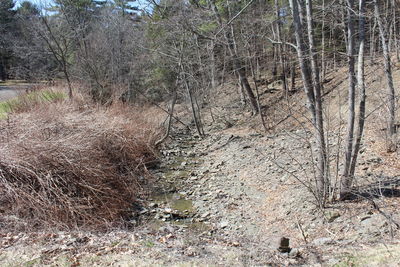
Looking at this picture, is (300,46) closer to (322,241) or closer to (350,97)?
(350,97)

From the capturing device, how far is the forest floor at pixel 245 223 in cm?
362

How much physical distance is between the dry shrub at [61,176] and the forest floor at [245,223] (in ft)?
1.82

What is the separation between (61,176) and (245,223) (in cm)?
327

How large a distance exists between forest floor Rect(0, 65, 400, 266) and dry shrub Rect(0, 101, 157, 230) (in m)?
0.56

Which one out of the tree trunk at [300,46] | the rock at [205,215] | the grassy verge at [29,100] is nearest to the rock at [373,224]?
the tree trunk at [300,46]

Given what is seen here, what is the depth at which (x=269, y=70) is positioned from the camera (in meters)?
17.0

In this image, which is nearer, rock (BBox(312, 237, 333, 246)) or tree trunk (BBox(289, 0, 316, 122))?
rock (BBox(312, 237, 333, 246))

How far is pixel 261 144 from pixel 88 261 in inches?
277

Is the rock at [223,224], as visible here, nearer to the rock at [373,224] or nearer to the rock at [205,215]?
the rock at [205,215]

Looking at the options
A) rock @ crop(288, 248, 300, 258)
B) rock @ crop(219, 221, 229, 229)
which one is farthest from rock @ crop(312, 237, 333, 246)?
rock @ crop(219, 221, 229, 229)

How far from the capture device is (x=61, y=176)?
5984 mm

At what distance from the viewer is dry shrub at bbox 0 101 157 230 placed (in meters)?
5.23

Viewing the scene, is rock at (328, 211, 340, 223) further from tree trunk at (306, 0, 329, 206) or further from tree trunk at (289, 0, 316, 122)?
tree trunk at (289, 0, 316, 122)

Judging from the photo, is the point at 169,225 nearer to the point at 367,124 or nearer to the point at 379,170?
the point at 379,170
